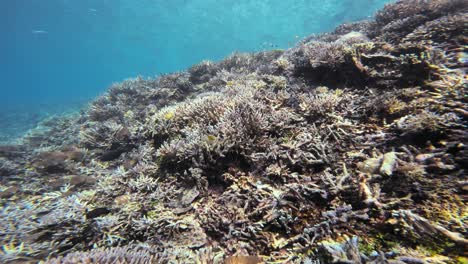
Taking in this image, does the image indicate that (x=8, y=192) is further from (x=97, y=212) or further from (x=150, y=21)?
(x=150, y=21)

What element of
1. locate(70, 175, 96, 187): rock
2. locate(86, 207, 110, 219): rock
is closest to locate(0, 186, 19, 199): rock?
locate(70, 175, 96, 187): rock

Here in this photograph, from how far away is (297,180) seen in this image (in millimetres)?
2742

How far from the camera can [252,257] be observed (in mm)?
2232

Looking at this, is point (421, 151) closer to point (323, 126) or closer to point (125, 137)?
point (323, 126)

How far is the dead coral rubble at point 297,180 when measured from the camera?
6.86ft

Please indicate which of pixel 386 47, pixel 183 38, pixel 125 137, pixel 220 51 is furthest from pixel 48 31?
pixel 386 47

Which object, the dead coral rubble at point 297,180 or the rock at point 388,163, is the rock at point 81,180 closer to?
the dead coral rubble at point 297,180

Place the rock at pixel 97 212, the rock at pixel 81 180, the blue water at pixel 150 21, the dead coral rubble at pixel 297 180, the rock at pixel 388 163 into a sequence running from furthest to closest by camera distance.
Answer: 1. the blue water at pixel 150 21
2. the rock at pixel 81 180
3. the rock at pixel 97 212
4. the rock at pixel 388 163
5. the dead coral rubble at pixel 297 180

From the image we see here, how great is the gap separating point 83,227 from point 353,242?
11.1ft

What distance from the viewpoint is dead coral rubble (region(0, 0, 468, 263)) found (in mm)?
2090

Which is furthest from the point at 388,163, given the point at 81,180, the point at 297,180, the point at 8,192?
the point at 8,192

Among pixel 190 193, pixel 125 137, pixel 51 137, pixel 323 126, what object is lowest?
pixel 190 193

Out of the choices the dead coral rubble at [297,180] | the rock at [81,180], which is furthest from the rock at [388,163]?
the rock at [81,180]

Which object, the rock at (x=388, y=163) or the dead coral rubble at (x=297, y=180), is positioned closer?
the dead coral rubble at (x=297, y=180)
